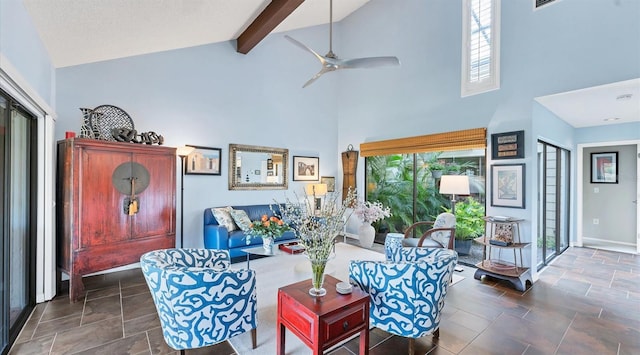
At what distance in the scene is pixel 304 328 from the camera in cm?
180

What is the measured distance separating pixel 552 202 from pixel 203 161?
5.99 meters

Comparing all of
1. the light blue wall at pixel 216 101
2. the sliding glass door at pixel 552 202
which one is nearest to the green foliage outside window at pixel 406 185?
the sliding glass door at pixel 552 202

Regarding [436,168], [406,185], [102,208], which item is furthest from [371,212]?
[102,208]

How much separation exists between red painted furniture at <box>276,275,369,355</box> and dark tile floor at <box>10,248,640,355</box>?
46cm

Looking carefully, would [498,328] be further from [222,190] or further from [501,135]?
[222,190]

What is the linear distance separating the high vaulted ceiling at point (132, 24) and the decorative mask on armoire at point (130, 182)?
1392mm

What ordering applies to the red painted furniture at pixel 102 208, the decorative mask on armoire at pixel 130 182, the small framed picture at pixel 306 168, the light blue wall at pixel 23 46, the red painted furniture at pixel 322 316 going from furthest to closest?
the small framed picture at pixel 306 168
the decorative mask on armoire at pixel 130 182
the red painted furniture at pixel 102 208
the light blue wall at pixel 23 46
the red painted furniture at pixel 322 316

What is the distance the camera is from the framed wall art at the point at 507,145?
12.5 feet

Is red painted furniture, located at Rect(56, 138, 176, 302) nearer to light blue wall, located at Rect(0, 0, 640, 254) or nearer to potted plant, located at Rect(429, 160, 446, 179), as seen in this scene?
light blue wall, located at Rect(0, 0, 640, 254)

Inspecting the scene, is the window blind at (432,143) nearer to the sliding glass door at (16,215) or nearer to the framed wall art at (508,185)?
the framed wall art at (508,185)

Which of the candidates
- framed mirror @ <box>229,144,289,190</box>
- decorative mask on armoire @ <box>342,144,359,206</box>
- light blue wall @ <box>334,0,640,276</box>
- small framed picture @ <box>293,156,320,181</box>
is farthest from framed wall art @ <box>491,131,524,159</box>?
framed mirror @ <box>229,144,289,190</box>

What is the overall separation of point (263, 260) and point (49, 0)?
3.81m

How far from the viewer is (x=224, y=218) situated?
462 cm

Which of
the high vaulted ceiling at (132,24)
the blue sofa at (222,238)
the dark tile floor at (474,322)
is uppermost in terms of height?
the high vaulted ceiling at (132,24)
